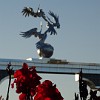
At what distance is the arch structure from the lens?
192 ft

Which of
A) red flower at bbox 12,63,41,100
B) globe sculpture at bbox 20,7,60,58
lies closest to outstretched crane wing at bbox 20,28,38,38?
globe sculpture at bbox 20,7,60,58

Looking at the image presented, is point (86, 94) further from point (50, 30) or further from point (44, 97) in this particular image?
point (50, 30)

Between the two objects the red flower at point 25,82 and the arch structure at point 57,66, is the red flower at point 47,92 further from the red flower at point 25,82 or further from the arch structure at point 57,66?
the arch structure at point 57,66

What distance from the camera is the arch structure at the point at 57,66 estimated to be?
5850cm

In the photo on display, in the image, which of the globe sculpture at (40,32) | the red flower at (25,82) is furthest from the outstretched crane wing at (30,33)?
the red flower at (25,82)

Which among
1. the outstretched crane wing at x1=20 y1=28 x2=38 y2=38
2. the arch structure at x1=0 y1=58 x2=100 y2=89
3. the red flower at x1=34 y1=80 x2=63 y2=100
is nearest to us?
the red flower at x1=34 y1=80 x2=63 y2=100

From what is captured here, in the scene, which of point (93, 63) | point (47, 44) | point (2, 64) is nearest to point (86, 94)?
point (2, 64)

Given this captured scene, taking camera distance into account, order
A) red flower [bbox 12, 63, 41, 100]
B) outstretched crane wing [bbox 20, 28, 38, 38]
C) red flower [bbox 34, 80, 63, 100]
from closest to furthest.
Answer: red flower [bbox 34, 80, 63, 100] < red flower [bbox 12, 63, 41, 100] < outstretched crane wing [bbox 20, 28, 38, 38]

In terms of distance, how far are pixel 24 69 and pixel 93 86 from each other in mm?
58561

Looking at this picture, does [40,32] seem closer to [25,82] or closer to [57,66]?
[57,66]

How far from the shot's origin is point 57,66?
196 ft

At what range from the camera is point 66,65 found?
6034 centimetres

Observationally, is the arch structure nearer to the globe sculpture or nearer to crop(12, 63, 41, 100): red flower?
the globe sculpture

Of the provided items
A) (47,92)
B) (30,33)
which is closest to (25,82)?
(47,92)
